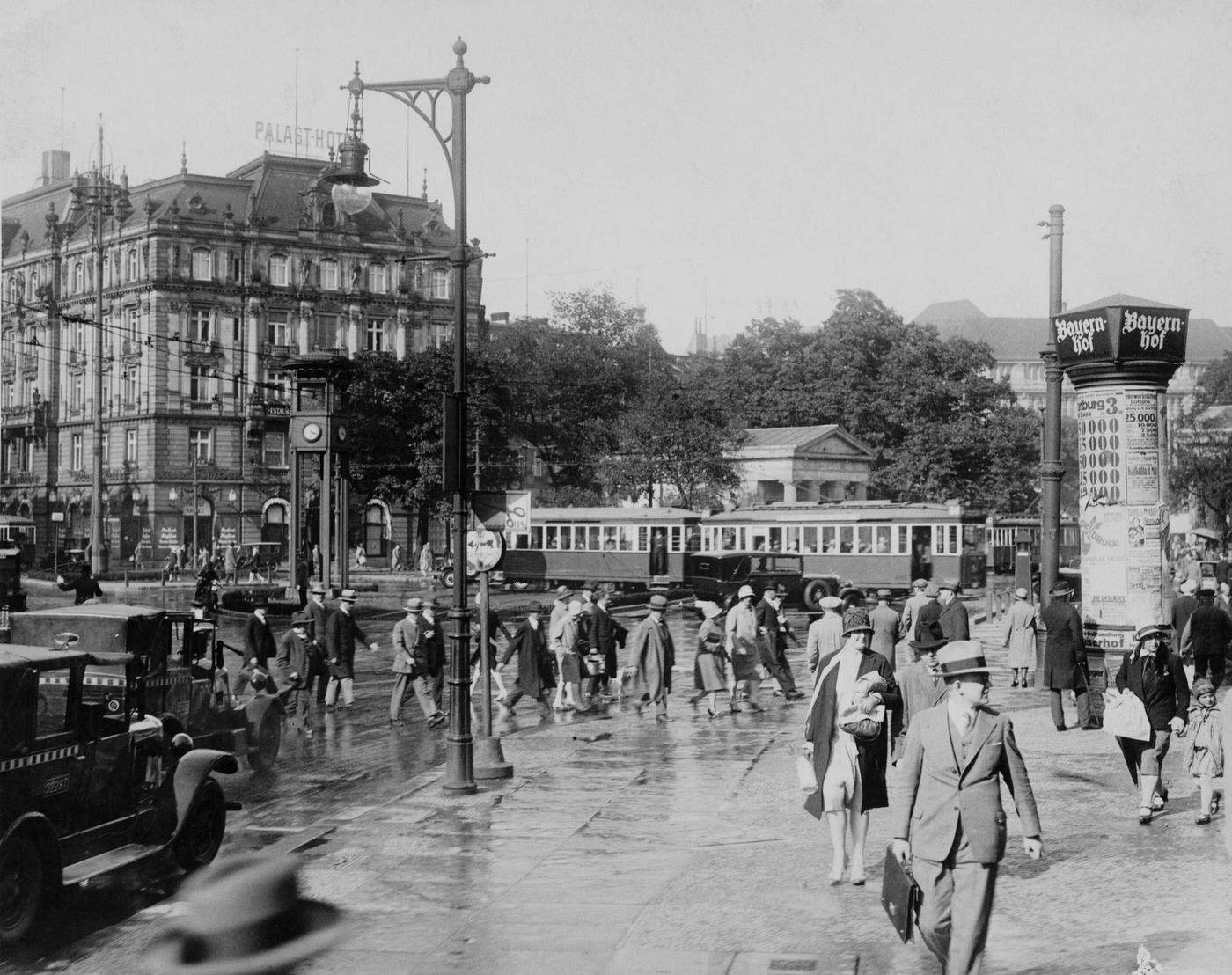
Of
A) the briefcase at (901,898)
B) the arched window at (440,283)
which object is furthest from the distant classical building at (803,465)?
the briefcase at (901,898)

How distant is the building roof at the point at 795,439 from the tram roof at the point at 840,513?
16284mm

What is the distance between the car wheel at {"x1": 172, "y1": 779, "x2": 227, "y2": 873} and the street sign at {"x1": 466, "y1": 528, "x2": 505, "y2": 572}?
4.63 meters

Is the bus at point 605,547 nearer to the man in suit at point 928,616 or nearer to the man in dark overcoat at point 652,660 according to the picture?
the man in suit at point 928,616

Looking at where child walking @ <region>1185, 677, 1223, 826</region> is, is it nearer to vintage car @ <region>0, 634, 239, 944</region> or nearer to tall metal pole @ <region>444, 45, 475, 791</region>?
tall metal pole @ <region>444, 45, 475, 791</region>

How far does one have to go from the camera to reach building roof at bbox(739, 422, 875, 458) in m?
67.9

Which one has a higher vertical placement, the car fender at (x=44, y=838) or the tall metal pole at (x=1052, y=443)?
the tall metal pole at (x=1052, y=443)

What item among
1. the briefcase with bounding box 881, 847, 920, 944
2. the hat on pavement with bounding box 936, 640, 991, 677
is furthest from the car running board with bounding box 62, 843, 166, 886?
the hat on pavement with bounding box 936, 640, 991, 677

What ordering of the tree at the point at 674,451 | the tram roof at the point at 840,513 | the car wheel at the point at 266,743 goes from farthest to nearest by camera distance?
1. the tree at the point at 674,451
2. the tram roof at the point at 840,513
3. the car wheel at the point at 266,743

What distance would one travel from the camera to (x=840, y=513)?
46.8 meters

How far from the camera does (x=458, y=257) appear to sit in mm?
13688

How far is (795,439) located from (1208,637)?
51.1 metres

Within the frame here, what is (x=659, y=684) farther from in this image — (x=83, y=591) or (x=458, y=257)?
(x=83, y=591)

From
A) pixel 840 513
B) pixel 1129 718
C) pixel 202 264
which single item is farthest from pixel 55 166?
pixel 1129 718

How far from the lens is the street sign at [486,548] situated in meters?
14.9
